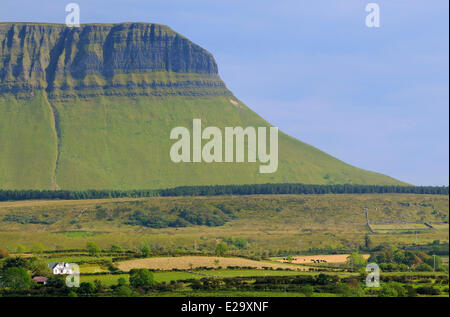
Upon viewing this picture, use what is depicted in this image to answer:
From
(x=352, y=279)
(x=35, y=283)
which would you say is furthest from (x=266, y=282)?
(x=35, y=283)

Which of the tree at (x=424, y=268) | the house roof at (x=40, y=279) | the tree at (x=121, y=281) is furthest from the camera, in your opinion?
the tree at (x=424, y=268)

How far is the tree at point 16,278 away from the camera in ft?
402

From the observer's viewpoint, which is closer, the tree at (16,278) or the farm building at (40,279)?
the tree at (16,278)

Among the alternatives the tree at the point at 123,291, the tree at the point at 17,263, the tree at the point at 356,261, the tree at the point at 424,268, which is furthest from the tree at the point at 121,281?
the tree at the point at 424,268

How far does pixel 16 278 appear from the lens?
12406 cm

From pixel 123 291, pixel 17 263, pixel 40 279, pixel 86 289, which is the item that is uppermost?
pixel 17 263

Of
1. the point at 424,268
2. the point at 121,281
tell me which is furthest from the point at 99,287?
the point at 424,268

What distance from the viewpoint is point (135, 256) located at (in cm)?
16100

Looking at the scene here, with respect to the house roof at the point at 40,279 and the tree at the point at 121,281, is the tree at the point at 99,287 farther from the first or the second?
the house roof at the point at 40,279

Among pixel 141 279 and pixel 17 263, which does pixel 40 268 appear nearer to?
pixel 17 263

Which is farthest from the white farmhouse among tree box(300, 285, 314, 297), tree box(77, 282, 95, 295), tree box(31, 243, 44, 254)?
tree box(300, 285, 314, 297)
